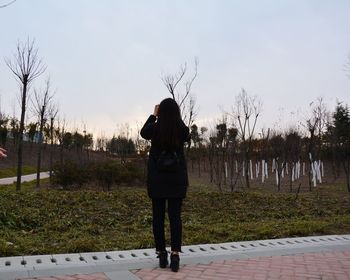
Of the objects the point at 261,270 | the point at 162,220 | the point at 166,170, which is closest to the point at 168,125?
the point at 166,170

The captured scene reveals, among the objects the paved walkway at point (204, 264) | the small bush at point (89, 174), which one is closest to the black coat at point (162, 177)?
the paved walkway at point (204, 264)

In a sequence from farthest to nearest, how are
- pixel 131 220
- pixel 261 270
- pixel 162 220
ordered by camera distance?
pixel 131 220, pixel 162 220, pixel 261 270

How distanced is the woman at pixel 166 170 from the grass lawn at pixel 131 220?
105cm

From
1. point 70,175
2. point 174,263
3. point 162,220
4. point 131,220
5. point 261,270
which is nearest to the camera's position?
point 174,263

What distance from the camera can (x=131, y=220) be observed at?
734 cm

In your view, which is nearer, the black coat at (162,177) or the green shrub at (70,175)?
the black coat at (162,177)

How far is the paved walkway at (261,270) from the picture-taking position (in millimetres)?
3846

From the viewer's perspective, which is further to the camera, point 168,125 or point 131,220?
point 131,220

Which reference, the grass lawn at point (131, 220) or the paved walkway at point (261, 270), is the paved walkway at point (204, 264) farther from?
the grass lawn at point (131, 220)

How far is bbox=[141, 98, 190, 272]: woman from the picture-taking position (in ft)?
13.7

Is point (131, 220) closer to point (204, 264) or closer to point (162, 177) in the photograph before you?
point (204, 264)

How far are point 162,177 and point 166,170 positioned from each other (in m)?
0.07

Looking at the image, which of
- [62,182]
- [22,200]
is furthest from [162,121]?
[62,182]

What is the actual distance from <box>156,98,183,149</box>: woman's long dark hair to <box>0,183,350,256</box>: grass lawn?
1.52 metres
